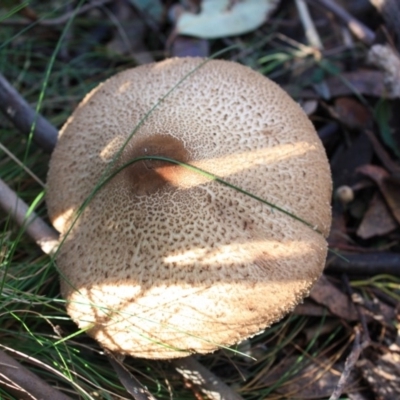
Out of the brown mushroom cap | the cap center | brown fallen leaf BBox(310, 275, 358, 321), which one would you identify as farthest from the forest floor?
the cap center

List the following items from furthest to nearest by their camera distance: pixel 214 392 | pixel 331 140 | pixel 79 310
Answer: pixel 331 140 < pixel 214 392 < pixel 79 310

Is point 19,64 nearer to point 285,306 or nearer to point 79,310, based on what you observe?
point 79,310

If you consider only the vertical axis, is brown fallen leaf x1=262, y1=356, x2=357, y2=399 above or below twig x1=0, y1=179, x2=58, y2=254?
below

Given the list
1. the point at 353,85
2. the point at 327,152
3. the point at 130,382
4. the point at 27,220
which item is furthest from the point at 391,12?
the point at 130,382

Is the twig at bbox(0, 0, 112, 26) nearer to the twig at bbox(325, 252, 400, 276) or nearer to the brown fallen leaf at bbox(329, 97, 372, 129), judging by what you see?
the brown fallen leaf at bbox(329, 97, 372, 129)


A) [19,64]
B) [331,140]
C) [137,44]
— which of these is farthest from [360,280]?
[19,64]

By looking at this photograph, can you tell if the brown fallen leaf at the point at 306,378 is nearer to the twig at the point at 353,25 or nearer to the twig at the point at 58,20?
the twig at the point at 353,25
